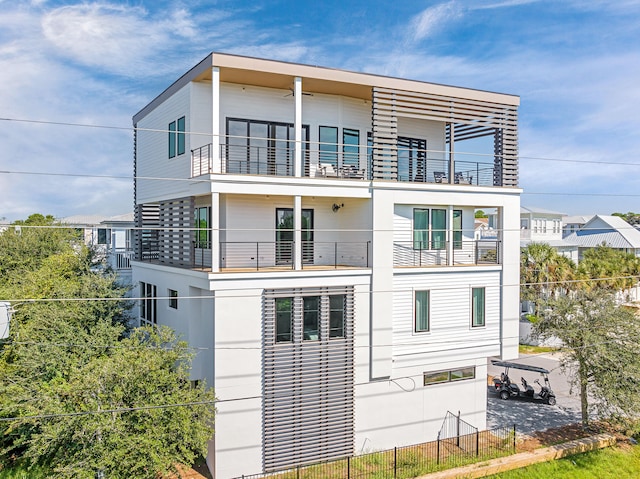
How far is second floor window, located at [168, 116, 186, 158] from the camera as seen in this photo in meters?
16.9

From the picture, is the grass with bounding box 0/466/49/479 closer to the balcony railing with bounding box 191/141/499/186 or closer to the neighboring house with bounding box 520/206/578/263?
the balcony railing with bounding box 191/141/499/186

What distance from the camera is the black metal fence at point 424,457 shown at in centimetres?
1398

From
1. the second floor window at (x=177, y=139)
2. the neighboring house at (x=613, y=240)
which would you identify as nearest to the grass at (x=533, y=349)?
the neighboring house at (x=613, y=240)

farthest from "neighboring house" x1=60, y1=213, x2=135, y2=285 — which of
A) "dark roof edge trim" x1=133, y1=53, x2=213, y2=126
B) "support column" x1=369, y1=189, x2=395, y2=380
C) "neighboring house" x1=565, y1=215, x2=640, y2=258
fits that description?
"neighboring house" x1=565, y1=215, x2=640, y2=258

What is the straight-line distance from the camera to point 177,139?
17375 millimetres

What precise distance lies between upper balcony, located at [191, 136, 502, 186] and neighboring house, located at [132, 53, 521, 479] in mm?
71

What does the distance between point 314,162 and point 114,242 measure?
1948 cm

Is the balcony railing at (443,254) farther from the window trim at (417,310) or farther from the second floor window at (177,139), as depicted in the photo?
the second floor window at (177,139)

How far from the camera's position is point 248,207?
16.2 meters

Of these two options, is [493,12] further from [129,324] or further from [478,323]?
[129,324]

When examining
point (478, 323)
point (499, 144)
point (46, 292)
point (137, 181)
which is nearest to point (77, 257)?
point (46, 292)

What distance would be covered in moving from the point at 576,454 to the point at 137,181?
69.6 ft

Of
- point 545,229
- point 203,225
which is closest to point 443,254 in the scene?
point 203,225

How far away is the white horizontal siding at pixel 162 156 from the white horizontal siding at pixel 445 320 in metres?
8.75
